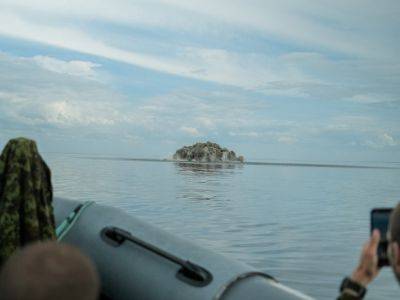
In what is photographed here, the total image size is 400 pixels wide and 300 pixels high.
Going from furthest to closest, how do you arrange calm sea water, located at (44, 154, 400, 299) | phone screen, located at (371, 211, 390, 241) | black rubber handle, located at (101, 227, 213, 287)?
calm sea water, located at (44, 154, 400, 299), black rubber handle, located at (101, 227, 213, 287), phone screen, located at (371, 211, 390, 241)

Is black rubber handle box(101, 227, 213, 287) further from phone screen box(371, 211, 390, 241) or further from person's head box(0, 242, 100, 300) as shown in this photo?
person's head box(0, 242, 100, 300)

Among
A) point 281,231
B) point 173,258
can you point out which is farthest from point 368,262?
point 281,231

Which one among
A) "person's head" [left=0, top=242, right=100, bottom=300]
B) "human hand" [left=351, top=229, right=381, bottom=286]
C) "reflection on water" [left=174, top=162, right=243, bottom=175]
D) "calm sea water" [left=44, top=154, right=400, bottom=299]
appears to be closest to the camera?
"person's head" [left=0, top=242, right=100, bottom=300]

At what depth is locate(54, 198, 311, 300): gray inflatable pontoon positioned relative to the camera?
321 cm

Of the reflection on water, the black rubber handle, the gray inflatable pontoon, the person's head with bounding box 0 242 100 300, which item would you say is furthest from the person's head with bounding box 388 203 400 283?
the reflection on water

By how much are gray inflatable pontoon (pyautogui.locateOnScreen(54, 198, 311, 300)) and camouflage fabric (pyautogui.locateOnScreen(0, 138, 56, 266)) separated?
0.54m

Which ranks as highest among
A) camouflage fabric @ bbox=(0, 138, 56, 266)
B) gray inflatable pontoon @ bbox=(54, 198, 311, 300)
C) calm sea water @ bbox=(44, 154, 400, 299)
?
camouflage fabric @ bbox=(0, 138, 56, 266)

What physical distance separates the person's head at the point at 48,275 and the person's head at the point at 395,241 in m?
0.83

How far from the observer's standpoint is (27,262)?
105 cm

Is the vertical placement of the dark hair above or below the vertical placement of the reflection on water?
above

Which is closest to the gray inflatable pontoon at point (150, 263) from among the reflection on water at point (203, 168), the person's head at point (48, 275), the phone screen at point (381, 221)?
the phone screen at point (381, 221)

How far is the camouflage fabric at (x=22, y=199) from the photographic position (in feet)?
10.5

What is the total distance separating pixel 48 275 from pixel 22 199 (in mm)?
2353

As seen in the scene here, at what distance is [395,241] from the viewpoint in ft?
5.07
